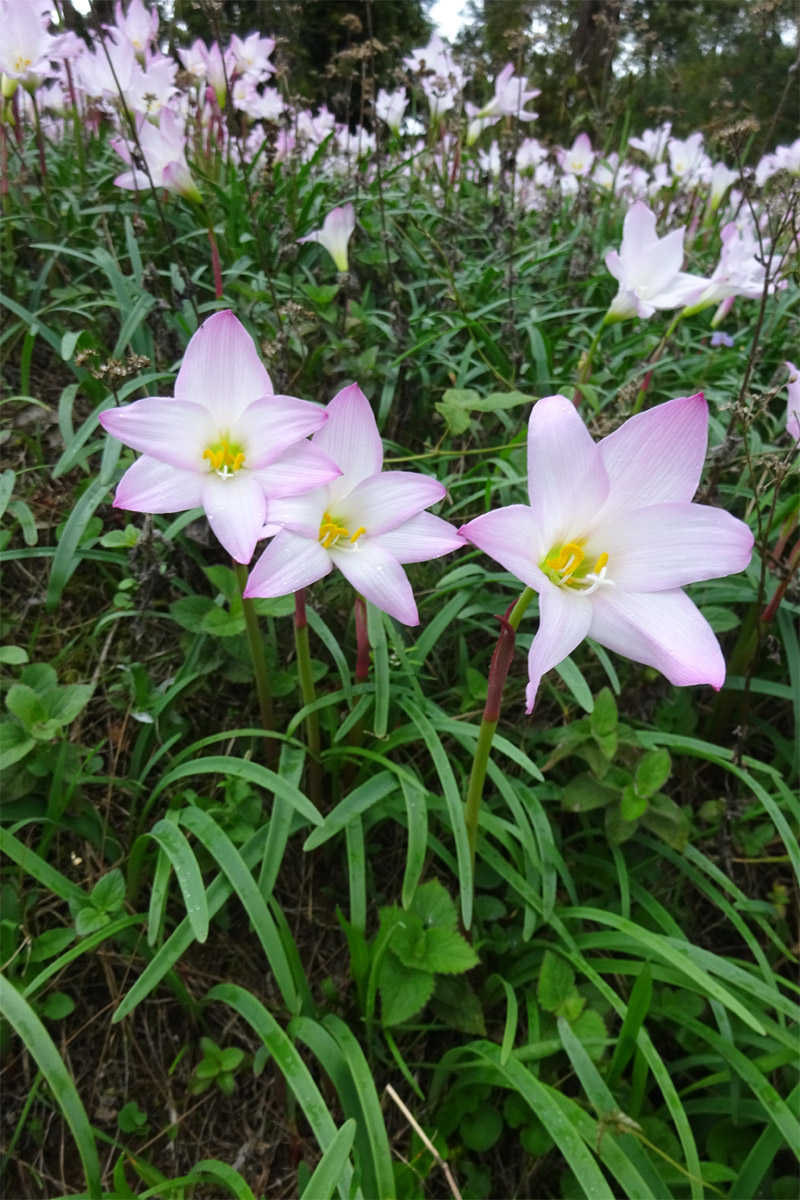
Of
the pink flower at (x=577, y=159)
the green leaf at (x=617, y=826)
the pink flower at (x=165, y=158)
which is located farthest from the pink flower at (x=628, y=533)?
the pink flower at (x=577, y=159)

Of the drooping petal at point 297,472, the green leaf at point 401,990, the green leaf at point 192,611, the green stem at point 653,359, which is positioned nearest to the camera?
the drooping petal at point 297,472

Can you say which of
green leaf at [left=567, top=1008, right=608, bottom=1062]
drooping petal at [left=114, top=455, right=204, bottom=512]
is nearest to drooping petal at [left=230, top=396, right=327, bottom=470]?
drooping petal at [left=114, top=455, right=204, bottom=512]

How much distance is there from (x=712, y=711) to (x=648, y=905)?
628 millimetres

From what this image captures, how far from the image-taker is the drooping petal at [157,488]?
118 centimetres

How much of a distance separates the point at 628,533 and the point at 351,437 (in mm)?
505

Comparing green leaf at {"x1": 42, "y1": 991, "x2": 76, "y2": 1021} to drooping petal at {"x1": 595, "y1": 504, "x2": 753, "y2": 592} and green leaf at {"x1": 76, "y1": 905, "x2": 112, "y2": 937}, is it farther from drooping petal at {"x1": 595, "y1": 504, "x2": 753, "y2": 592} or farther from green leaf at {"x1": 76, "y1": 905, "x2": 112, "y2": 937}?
drooping petal at {"x1": 595, "y1": 504, "x2": 753, "y2": 592}

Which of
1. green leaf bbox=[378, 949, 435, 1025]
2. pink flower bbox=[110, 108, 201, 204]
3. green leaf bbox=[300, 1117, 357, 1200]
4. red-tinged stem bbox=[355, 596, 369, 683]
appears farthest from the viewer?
pink flower bbox=[110, 108, 201, 204]

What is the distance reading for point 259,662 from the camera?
1.58 m

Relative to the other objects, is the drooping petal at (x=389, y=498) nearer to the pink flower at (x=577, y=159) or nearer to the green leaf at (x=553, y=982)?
the green leaf at (x=553, y=982)

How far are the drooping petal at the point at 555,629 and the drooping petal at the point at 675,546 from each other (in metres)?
0.13

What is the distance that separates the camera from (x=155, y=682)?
6.31ft

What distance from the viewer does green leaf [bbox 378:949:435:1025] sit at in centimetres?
136

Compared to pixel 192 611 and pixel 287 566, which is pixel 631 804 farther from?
pixel 192 611

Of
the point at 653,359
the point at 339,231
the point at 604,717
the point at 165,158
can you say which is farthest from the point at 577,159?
the point at 604,717
